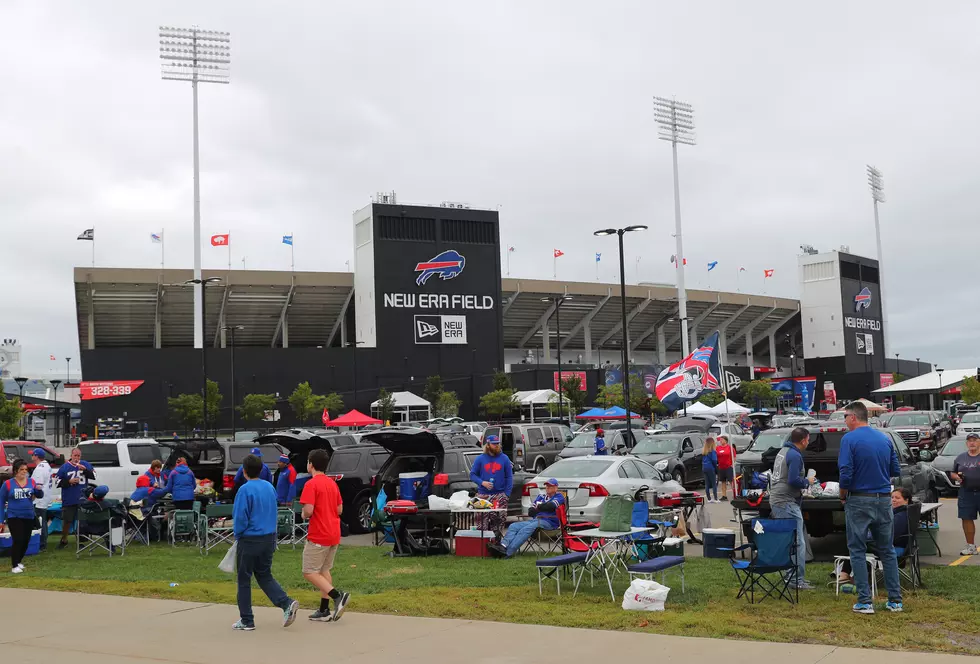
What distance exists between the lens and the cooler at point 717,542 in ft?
37.8

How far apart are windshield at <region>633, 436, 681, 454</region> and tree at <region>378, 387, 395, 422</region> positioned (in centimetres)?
3750

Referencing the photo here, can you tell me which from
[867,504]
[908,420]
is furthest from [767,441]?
[867,504]

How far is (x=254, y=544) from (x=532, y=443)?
2112 cm

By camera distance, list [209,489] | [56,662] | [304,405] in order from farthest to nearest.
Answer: [304,405] < [209,489] < [56,662]

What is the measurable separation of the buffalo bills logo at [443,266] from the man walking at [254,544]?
62.4m

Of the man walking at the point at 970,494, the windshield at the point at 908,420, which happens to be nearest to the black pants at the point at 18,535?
the man walking at the point at 970,494

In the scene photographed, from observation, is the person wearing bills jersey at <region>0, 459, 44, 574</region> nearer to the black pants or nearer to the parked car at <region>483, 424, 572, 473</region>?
the black pants

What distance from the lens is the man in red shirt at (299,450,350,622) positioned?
8.88 metres

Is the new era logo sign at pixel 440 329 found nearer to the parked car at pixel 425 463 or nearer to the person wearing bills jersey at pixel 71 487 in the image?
the parked car at pixel 425 463

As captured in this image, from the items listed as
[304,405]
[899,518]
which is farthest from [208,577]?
[304,405]

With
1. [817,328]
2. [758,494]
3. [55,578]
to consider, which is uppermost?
[817,328]

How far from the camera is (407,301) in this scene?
7031 centimetres

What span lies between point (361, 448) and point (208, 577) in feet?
16.9

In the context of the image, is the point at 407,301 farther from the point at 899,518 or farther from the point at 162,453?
the point at 899,518
